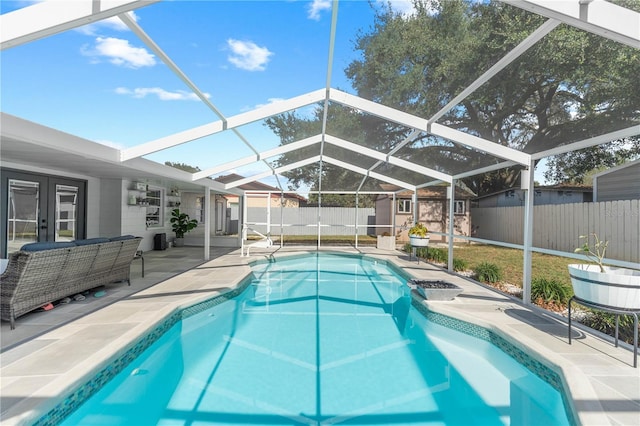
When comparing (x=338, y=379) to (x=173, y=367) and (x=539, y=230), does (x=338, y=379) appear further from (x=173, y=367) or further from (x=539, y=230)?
(x=539, y=230)

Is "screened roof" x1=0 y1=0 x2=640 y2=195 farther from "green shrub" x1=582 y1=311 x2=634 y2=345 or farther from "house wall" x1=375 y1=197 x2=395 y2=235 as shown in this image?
"house wall" x1=375 y1=197 x2=395 y2=235

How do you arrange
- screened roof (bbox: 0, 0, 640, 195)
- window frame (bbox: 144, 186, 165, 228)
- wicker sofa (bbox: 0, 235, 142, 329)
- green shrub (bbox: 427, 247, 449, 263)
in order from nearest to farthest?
screened roof (bbox: 0, 0, 640, 195)
wicker sofa (bbox: 0, 235, 142, 329)
green shrub (bbox: 427, 247, 449, 263)
window frame (bbox: 144, 186, 165, 228)

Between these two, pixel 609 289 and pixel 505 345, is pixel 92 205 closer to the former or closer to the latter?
pixel 505 345

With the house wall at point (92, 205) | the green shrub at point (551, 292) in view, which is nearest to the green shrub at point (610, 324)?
the green shrub at point (551, 292)

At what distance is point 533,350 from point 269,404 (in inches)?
112

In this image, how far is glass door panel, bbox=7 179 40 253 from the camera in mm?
7234

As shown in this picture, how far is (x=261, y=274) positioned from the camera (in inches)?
377

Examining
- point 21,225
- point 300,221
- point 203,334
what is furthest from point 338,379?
point 300,221

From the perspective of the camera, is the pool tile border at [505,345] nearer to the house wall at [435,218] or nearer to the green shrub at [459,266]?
the green shrub at [459,266]

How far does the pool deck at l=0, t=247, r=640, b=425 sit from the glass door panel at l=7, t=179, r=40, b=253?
2.74 m

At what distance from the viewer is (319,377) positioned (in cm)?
388

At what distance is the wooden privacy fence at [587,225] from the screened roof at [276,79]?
8.32ft

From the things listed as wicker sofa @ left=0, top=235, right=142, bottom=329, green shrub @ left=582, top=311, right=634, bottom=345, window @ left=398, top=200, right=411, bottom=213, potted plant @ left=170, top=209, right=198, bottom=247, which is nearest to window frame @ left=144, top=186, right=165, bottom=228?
potted plant @ left=170, top=209, right=198, bottom=247

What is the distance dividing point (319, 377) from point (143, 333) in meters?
2.19
